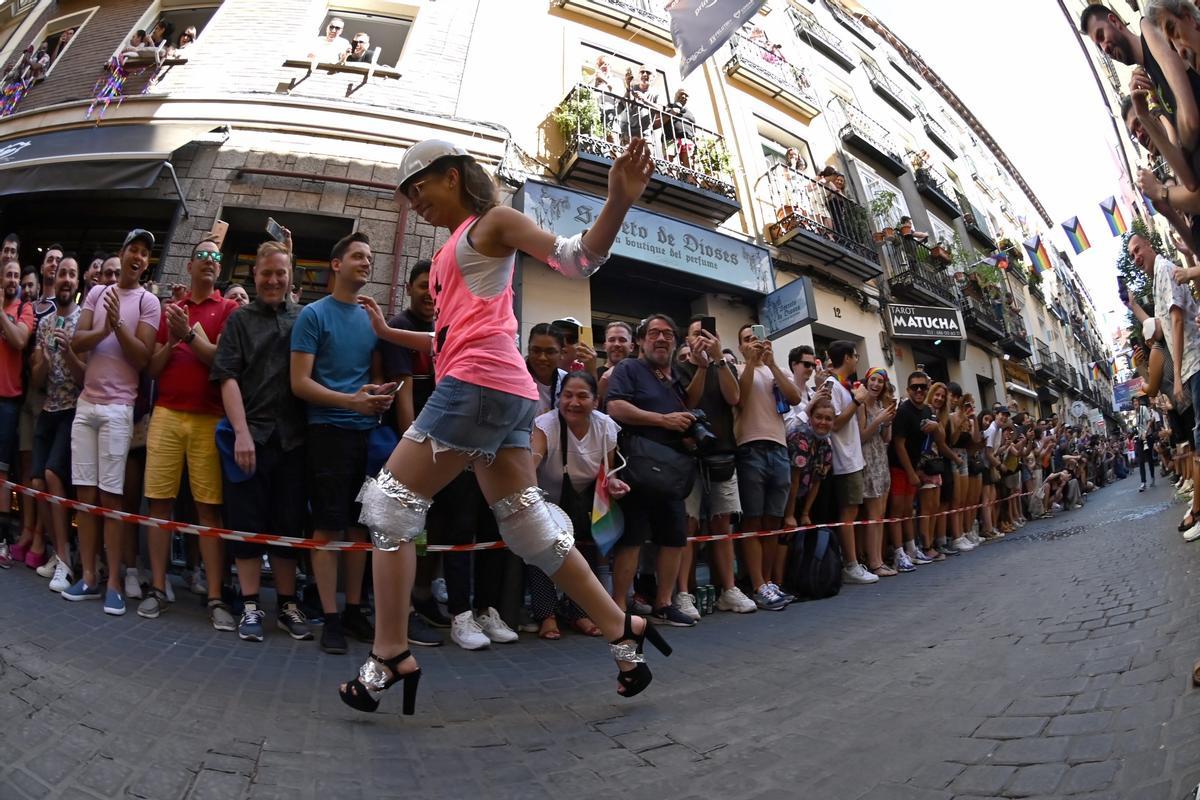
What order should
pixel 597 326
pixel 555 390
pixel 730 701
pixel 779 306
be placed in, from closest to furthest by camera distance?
pixel 730 701, pixel 555 390, pixel 597 326, pixel 779 306

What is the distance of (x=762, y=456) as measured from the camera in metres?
4.61

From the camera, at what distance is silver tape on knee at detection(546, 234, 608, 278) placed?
6.06 ft

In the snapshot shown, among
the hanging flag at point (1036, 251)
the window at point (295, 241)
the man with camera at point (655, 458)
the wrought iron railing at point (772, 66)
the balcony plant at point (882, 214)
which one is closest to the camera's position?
the man with camera at point (655, 458)

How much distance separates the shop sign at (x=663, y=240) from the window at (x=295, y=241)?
2.71m

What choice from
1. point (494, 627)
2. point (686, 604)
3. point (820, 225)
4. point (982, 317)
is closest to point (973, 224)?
point (982, 317)

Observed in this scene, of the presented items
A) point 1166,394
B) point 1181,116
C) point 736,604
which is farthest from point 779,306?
point 1181,116

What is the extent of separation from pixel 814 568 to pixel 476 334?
3.59 m

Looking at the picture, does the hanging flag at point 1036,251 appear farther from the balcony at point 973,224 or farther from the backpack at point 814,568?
the backpack at point 814,568

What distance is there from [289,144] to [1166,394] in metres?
10.7

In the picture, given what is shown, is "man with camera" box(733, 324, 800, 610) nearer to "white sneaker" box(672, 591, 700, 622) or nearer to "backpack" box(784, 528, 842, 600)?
"backpack" box(784, 528, 842, 600)

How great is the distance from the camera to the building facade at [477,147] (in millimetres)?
7996

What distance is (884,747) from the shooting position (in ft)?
5.28

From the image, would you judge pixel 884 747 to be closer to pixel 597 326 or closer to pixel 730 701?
pixel 730 701

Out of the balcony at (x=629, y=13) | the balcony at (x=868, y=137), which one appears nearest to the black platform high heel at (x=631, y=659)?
the balcony at (x=629, y=13)
